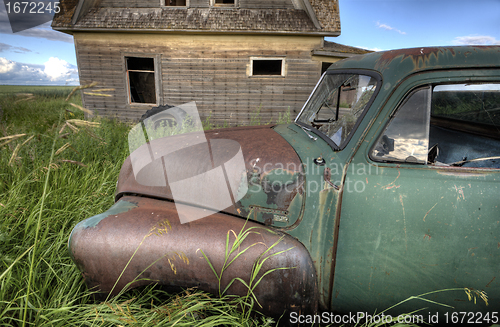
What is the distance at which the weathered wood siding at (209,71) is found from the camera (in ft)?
24.8

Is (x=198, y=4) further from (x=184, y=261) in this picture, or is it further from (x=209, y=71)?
(x=184, y=261)

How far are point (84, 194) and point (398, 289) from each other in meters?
2.64

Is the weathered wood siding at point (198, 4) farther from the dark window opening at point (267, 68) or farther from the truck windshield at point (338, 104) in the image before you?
the truck windshield at point (338, 104)

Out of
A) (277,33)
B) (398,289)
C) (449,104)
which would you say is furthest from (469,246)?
(277,33)

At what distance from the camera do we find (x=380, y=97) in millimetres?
1399

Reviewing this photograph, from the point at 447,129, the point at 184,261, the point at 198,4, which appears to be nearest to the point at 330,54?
the point at 198,4

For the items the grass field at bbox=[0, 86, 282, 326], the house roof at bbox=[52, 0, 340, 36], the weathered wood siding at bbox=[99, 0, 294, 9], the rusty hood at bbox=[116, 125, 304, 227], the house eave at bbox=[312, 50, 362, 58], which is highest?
the weathered wood siding at bbox=[99, 0, 294, 9]

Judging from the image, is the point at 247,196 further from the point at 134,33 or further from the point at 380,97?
the point at 134,33

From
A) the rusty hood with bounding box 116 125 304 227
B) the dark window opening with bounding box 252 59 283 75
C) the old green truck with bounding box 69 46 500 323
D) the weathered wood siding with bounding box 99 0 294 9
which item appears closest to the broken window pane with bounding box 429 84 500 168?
the old green truck with bounding box 69 46 500 323

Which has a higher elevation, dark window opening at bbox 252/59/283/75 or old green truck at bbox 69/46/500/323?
dark window opening at bbox 252/59/283/75

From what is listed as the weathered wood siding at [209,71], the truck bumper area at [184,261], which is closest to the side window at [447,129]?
the truck bumper area at [184,261]

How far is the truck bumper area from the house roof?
7.01 m

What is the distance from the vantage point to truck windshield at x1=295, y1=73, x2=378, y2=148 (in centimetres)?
155

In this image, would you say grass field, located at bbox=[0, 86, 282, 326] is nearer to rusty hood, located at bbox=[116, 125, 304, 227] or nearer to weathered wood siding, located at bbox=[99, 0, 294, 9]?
rusty hood, located at bbox=[116, 125, 304, 227]
